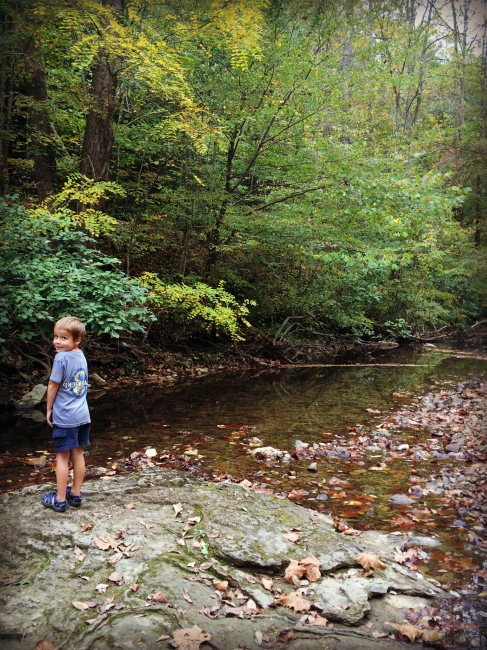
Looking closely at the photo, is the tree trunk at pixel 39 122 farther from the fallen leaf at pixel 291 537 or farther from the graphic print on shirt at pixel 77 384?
the fallen leaf at pixel 291 537

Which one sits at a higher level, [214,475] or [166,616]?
[166,616]

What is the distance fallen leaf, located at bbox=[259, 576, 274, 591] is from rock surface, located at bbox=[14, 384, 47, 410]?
6.37 metres

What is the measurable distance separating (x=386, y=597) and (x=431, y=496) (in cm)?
198

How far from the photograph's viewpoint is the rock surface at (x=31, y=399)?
7754mm

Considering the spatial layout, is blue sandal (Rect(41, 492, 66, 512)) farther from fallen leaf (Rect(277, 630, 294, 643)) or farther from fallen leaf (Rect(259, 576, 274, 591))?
fallen leaf (Rect(277, 630, 294, 643))

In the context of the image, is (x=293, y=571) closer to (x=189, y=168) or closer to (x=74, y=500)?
(x=74, y=500)

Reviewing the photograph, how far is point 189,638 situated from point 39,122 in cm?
1152

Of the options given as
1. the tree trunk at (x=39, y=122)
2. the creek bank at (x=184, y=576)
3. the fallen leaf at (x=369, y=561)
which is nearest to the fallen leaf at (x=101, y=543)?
the creek bank at (x=184, y=576)

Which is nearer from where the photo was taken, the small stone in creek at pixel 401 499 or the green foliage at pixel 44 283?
the small stone in creek at pixel 401 499

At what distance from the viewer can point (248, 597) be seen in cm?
270

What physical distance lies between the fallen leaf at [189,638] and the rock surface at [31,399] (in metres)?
6.58

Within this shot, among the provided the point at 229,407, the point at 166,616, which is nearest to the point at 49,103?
the point at 229,407

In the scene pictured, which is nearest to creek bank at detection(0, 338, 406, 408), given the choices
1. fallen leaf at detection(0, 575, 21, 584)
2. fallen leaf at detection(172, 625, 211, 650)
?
fallen leaf at detection(0, 575, 21, 584)

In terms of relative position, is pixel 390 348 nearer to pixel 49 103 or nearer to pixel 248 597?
pixel 49 103
